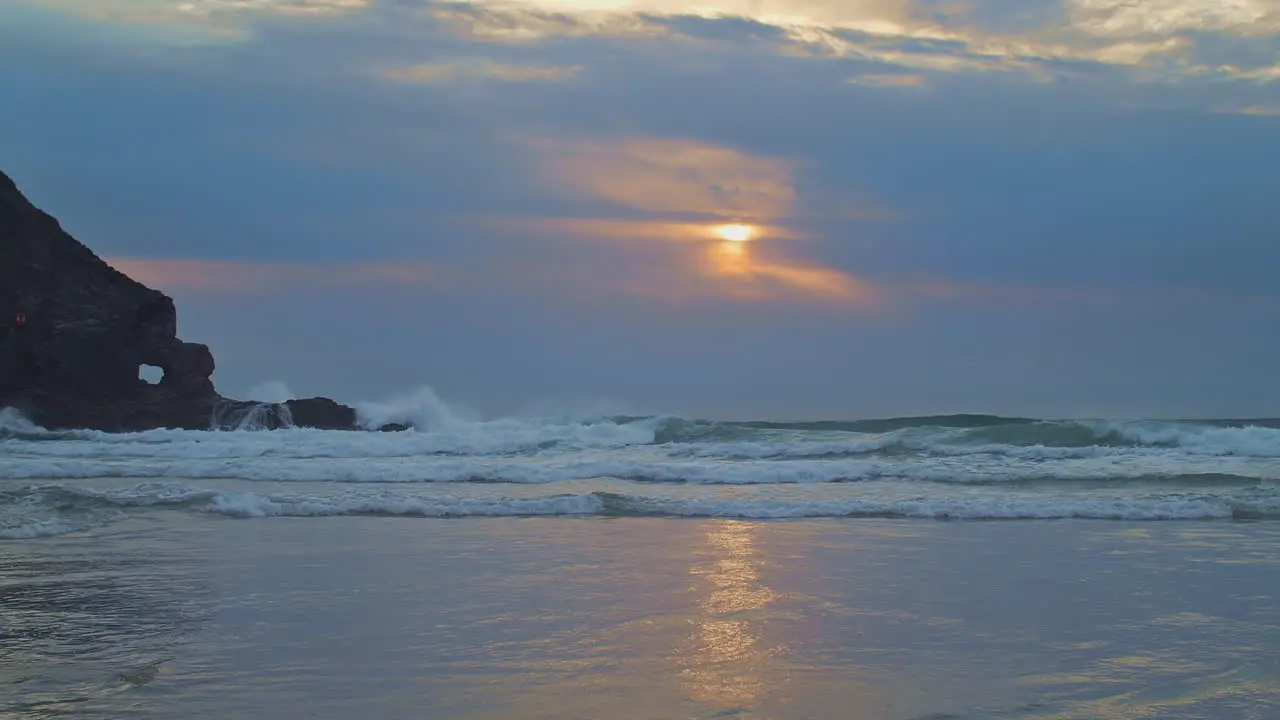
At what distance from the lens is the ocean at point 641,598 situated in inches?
197

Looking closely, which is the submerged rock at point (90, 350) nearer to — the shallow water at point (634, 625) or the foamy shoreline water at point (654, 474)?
the foamy shoreline water at point (654, 474)

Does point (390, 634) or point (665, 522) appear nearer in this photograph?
point (390, 634)

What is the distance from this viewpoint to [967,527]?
1118cm

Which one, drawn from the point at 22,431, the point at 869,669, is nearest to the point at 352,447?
the point at 22,431

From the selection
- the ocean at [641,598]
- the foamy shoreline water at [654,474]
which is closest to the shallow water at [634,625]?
the ocean at [641,598]

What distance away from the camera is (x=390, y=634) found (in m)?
6.12

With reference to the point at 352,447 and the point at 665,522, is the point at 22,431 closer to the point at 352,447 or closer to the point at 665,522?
the point at 352,447

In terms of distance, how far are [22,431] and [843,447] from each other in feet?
74.2

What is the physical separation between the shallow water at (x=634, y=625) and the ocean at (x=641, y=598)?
27mm

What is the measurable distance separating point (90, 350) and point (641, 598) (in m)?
29.1

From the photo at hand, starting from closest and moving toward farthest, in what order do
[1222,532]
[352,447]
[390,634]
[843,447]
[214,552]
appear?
[390,634], [214,552], [1222,532], [843,447], [352,447]

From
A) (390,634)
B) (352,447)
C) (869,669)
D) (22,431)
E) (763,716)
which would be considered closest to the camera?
(763,716)

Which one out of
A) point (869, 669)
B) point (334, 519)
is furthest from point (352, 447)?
point (869, 669)

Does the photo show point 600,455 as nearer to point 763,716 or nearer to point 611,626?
point 611,626
